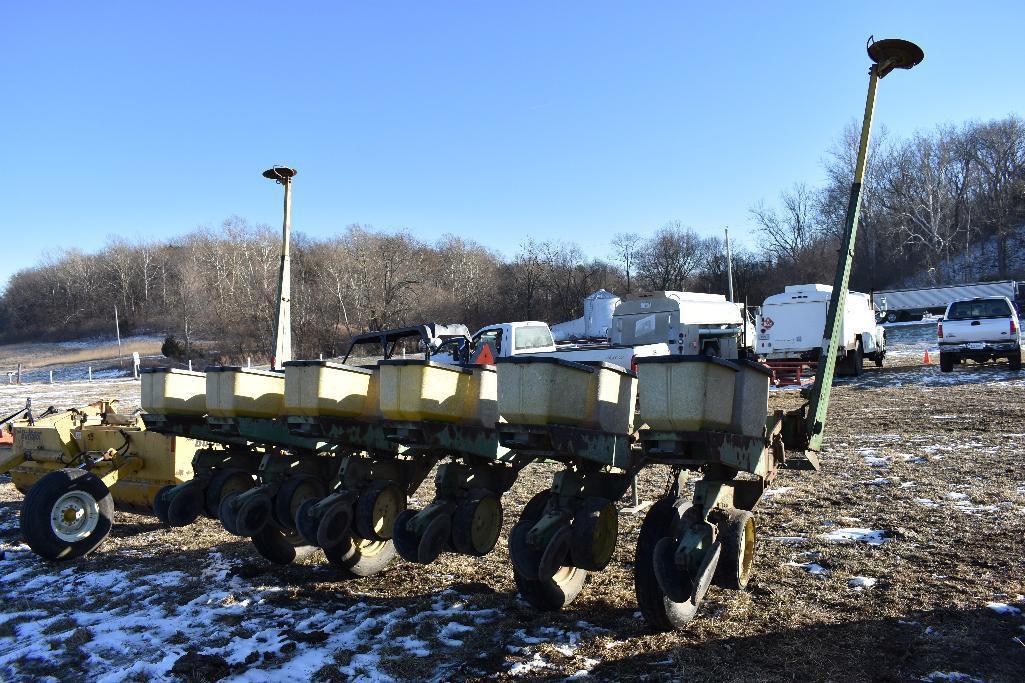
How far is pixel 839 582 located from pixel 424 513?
2.70m

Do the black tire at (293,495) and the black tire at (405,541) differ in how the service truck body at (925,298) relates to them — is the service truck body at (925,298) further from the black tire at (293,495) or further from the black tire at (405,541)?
the black tire at (405,541)

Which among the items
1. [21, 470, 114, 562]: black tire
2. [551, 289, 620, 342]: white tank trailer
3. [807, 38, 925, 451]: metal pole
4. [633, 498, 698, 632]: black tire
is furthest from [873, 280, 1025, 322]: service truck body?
[21, 470, 114, 562]: black tire

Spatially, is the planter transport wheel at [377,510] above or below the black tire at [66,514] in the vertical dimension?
above

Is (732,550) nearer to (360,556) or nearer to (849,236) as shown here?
(849,236)

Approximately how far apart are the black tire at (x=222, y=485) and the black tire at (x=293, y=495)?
26.8 inches

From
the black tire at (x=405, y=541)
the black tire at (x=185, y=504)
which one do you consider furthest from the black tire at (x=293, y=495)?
the black tire at (x=405, y=541)

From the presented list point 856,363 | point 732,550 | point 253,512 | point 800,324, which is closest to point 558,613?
point 732,550

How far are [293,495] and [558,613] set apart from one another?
2.07 meters

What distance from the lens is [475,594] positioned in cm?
485

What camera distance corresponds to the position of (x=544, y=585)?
4.28m

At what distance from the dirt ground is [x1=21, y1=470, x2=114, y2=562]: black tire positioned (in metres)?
0.19

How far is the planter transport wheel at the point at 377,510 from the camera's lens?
15.8ft

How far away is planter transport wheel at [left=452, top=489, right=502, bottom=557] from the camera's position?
438cm

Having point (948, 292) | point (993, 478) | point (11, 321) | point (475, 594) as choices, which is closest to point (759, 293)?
point (948, 292)
